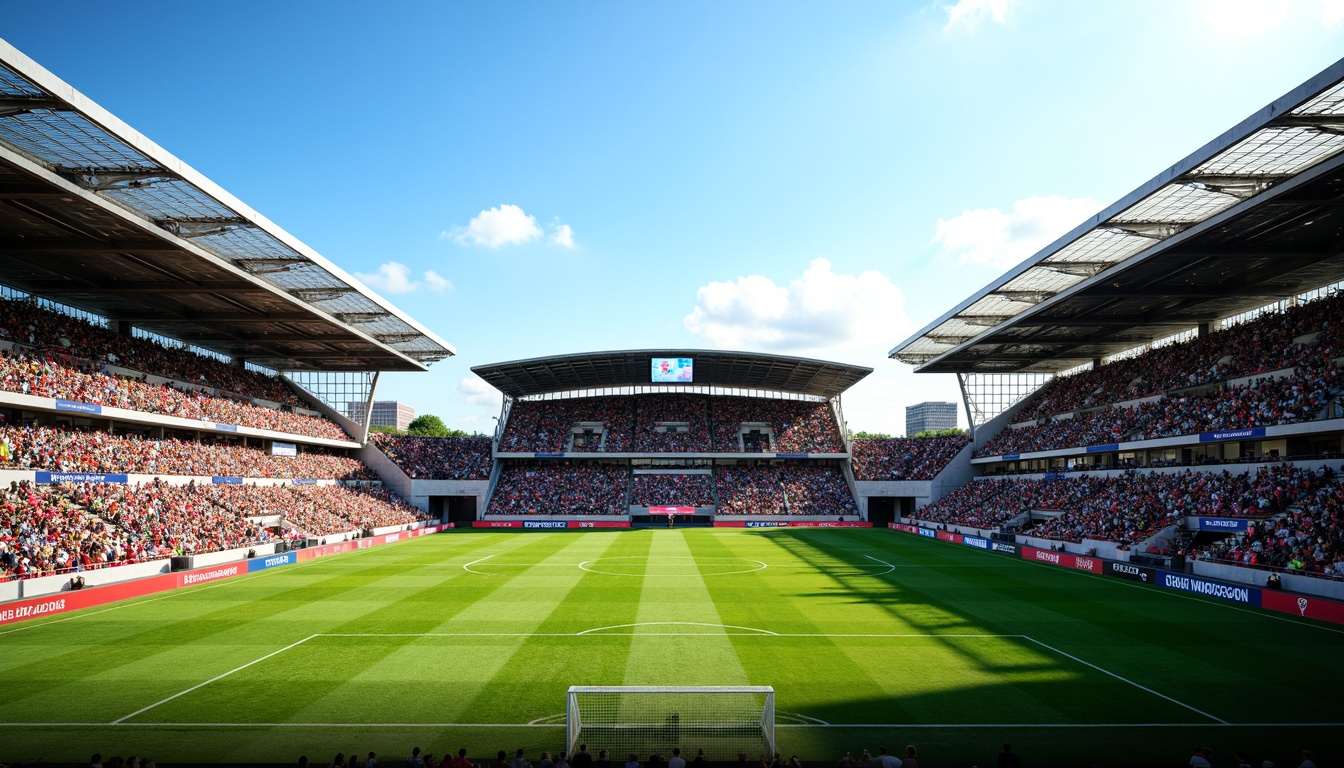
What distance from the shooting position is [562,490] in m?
68.5

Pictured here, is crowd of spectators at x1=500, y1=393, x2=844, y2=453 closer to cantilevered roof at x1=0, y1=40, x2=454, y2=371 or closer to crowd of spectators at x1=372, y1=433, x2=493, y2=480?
crowd of spectators at x1=372, y1=433, x2=493, y2=480

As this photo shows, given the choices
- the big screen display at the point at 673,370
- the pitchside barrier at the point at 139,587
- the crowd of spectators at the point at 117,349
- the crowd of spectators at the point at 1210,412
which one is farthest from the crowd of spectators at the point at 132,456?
the crowd of spectators at the point at 1210,412

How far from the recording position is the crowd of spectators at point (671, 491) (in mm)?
67688

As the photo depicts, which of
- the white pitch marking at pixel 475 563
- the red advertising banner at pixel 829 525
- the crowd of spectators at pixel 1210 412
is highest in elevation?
the crowd of spectators at pixel 1210 412

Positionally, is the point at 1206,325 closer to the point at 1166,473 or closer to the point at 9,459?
the point at 1166,473

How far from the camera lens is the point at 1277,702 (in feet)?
51.1

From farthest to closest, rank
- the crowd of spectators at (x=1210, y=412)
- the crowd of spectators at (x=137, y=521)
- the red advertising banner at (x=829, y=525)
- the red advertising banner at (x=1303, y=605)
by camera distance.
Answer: the red advertising banner at (x=829, y=525) < the crowd of spectators at (x=1210, y=412) < the crowd of spectators at (x=137, y=521) < the red advertising banner at (x=1303, y=605)

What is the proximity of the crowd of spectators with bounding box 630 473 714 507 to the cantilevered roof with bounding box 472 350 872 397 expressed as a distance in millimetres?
9478

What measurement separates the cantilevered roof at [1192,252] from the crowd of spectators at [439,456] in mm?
42366

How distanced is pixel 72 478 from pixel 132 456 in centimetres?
540

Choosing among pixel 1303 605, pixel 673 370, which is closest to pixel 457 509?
pixel 673 370

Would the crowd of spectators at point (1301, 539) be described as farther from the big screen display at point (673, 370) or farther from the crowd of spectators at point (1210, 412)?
the big screen display at point (673, 370)

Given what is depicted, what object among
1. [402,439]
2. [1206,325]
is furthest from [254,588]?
[1206,325]

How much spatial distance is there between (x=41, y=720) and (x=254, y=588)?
17.7 meters
